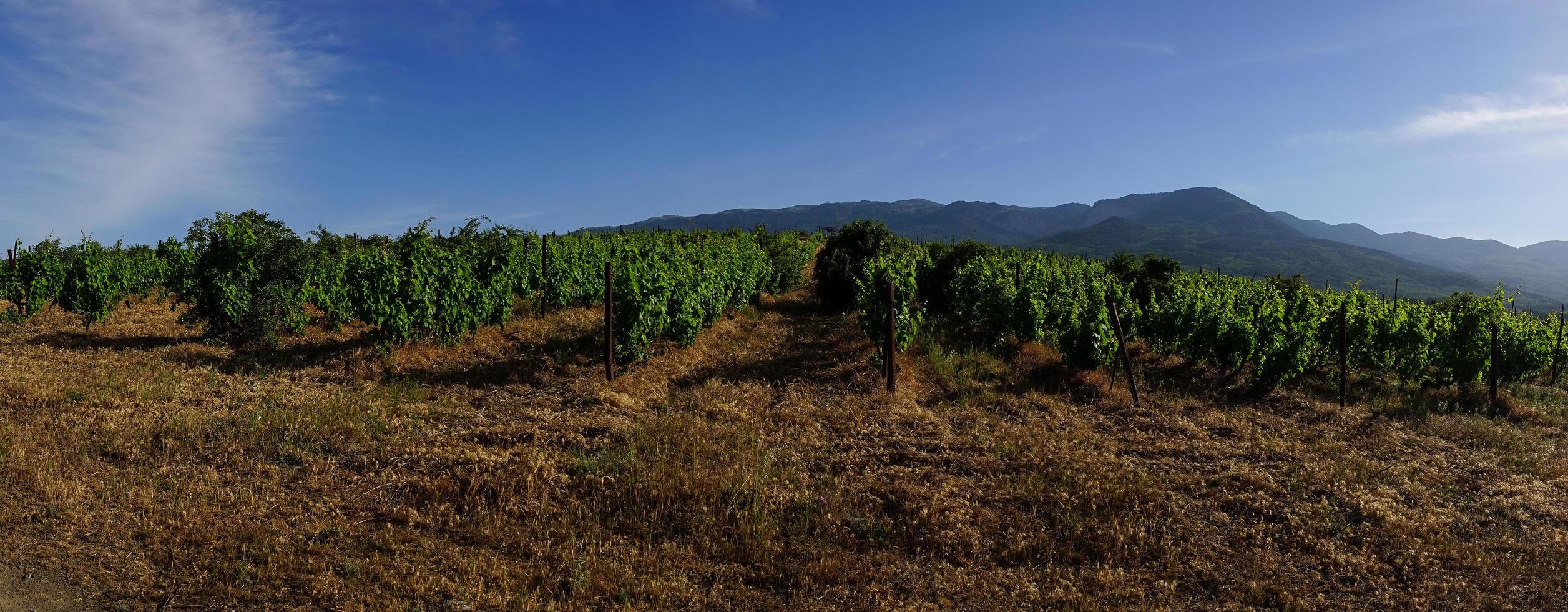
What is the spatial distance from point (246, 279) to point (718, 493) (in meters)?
13.7

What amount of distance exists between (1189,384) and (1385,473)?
5.67m

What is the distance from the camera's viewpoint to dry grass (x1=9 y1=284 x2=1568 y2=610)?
6.53 m

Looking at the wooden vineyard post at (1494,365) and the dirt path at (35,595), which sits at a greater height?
the wooden vineyard post at (1494,365)

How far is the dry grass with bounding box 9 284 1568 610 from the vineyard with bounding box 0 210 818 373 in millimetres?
1226

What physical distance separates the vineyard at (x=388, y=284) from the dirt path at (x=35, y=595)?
860 cm

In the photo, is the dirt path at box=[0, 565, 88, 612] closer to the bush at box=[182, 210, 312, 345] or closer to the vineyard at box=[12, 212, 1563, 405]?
the vineyard at box=[12, 212, 1563, 405]

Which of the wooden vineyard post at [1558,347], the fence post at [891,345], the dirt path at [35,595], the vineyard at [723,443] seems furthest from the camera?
the wooden vineyard post at [1558,347]

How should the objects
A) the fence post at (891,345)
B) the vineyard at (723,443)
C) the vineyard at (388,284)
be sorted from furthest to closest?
1. the vineyard at (388,284)
2. the fence post at (891,345)
3. the vineyard at (723,443)

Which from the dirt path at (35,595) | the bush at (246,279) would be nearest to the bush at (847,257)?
the bush at (246,279)

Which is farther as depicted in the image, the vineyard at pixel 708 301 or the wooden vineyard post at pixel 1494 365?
the wooden vineyard post at pixel 1494 365

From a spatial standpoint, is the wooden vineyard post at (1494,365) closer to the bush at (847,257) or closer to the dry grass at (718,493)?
the dry grass at (718,493)

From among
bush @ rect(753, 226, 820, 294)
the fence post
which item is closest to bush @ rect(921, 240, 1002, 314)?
bush @ rect(753, 226, 820, 294)

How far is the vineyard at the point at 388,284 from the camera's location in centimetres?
1465

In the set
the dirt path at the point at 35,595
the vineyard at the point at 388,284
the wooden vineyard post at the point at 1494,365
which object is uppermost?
the vineyard at the point at 388,284
